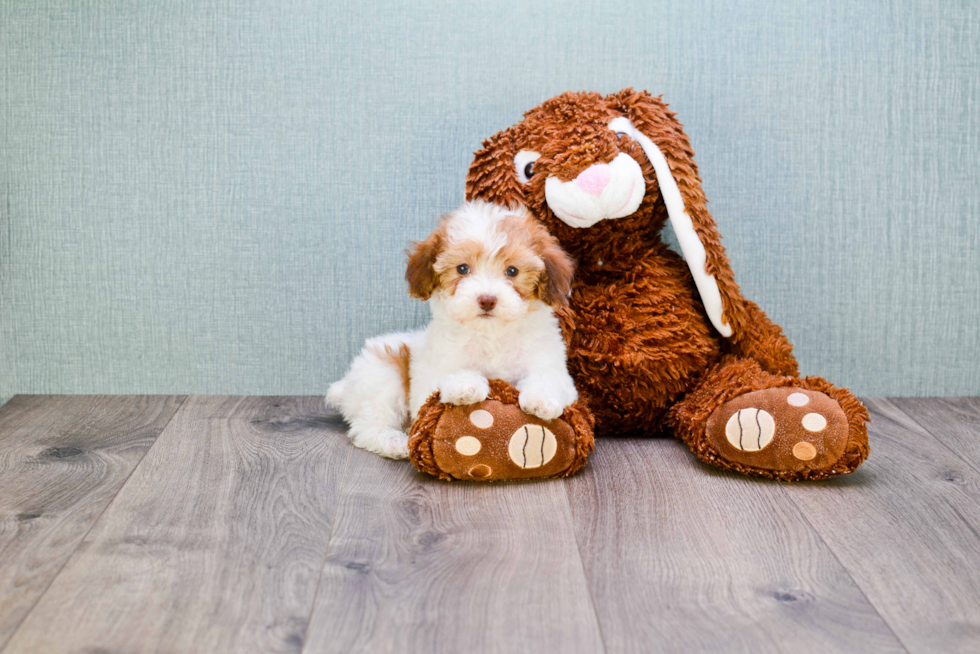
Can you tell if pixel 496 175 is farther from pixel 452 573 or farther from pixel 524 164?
pixel 452 573

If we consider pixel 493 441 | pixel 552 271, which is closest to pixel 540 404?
pixel 493 441

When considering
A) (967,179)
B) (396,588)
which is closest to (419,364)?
(396,588)

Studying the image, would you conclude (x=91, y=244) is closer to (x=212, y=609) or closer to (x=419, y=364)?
(x=419, y=364)

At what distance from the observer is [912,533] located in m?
1.32

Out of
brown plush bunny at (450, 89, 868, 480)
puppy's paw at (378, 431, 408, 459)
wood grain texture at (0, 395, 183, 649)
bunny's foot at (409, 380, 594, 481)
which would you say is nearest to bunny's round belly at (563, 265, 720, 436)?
brown plush bunny at (450, 89, 868, 480)

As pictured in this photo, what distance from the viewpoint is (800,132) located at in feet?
6.47

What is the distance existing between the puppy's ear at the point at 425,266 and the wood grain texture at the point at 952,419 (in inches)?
41.3

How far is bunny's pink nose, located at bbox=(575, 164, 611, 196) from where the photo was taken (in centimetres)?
159

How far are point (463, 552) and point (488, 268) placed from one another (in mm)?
486

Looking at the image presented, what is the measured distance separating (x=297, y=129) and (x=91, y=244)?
532 mm

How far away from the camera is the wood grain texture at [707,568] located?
1.04 m

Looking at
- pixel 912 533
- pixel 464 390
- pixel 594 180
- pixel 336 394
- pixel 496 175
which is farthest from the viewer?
pixel 336 394

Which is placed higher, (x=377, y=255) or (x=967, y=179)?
(x=967, y=179)

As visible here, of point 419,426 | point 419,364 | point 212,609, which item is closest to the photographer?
point 212,609
